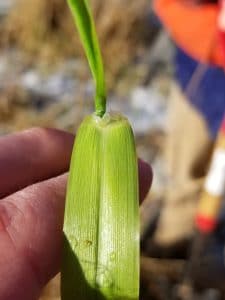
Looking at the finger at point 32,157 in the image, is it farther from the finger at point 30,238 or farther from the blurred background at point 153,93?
the blurred background at point 153,93

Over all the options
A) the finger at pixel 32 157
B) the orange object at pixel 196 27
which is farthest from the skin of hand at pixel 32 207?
the orange object at pixel 196 27

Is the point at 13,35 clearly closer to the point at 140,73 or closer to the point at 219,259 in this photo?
the point at 140,73

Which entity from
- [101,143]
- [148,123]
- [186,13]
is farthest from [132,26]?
[101,143]

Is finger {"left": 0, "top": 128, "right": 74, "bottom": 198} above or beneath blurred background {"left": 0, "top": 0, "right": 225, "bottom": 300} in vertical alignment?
above

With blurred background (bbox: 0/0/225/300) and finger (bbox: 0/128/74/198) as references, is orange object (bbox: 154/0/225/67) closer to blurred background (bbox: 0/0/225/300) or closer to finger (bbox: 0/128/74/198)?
blurred background (bbox: 0/0/225/300)

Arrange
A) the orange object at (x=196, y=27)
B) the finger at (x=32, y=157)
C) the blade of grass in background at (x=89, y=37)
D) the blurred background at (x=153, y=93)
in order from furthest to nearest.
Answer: the blurred background at (x=153, y=93), the orange object at (x=196, y=27), the finger at (x=32, y=157), the blade of grass in background at (x=89, y=37)

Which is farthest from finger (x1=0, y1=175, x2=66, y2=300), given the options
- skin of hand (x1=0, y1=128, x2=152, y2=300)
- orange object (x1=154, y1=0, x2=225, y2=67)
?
orange object (x1=154, y1=0, x2=225, y2=67)

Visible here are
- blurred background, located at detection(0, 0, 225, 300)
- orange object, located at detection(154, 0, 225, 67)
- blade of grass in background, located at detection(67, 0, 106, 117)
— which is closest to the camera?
blade of grass in background, located at detection(67, 0, 106, 117)

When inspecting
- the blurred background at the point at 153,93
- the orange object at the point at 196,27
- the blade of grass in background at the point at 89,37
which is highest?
the blade of grass in background at the point at 89,37
